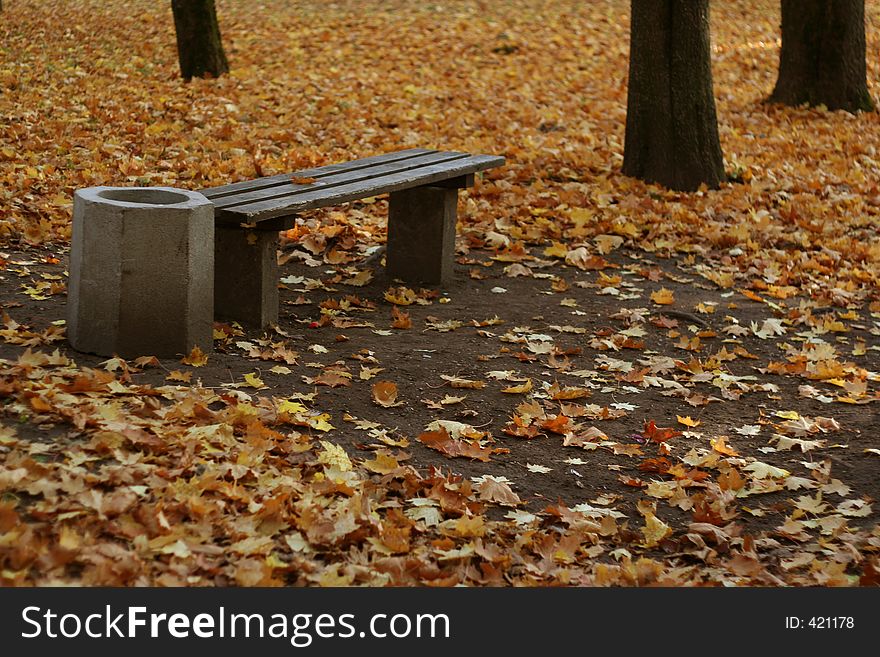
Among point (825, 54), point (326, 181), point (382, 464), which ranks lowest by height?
point (382, 464)

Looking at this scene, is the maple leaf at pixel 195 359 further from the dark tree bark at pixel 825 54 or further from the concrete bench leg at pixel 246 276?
the dark tree bark at pixel 825 54

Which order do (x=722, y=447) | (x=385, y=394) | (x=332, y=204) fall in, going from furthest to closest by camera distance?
(x=332, y=204), (x=385, y=394), (x=722, y=447)

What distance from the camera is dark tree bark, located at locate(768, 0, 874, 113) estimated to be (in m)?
10.9

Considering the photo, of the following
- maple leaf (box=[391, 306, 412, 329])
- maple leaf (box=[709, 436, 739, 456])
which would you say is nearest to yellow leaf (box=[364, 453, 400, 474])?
maple leaf (box=[709, 436, 739, 456])

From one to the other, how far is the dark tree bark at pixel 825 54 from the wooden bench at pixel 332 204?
5.75 metres

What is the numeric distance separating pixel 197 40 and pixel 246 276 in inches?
275

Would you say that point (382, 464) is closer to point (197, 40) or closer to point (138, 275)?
point (138, 275)

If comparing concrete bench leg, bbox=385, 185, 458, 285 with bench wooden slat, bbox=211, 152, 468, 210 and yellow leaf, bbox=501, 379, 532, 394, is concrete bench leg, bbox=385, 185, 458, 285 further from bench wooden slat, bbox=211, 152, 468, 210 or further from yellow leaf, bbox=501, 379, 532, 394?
yellow leaf, bbox=501, 379, 532, 394

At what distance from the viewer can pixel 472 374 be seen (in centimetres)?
494

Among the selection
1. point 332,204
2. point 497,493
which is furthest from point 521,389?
point 332,204

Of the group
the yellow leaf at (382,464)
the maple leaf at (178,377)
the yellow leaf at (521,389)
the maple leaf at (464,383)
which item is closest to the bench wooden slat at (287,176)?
the maple leaf at (178,377)

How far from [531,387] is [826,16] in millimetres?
7914

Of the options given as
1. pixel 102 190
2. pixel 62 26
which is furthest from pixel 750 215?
pixel 62 26

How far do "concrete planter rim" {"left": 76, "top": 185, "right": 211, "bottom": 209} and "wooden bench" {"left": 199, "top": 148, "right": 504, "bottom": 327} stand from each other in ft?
0.67
